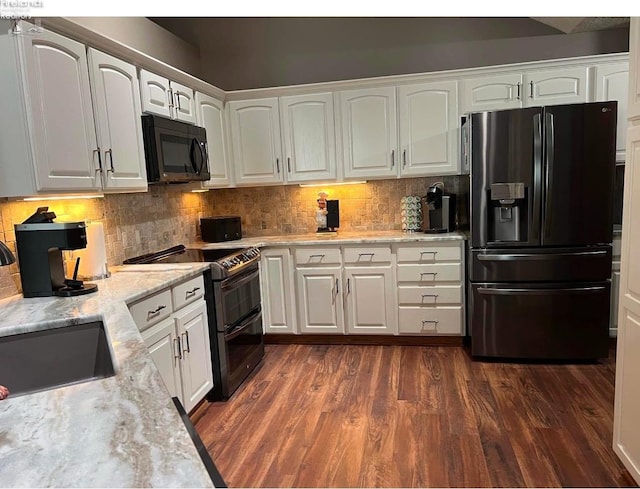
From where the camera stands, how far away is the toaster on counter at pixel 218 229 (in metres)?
3.81

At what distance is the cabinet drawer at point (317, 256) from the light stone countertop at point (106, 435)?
2331 mm

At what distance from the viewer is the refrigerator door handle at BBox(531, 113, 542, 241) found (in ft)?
9.67

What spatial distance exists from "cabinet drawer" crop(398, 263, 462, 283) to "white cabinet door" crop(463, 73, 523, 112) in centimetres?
123

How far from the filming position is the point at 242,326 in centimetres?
309

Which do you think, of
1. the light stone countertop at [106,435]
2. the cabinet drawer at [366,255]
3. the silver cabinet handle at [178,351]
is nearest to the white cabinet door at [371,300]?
the cabinet drawer at [366,255]

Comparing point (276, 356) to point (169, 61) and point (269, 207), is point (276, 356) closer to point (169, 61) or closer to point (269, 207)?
point (269, 207)

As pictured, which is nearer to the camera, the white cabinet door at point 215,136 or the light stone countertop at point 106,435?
the light stone countertop at point 106,435

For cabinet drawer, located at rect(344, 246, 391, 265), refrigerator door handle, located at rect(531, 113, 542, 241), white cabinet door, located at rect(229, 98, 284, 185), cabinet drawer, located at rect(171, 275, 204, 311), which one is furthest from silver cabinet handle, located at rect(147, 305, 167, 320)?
refrigerator door handle, located at rect(531, 113, 542, 241)

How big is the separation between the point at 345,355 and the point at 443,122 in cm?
199

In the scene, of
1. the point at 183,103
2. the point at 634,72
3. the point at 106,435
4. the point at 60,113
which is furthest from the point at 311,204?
the point at 106,435

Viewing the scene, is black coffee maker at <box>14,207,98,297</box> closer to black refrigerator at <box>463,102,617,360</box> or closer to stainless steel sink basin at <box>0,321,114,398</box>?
stainless steel sink basin at <box>0,321,114,398</box>

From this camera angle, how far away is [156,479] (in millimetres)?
679

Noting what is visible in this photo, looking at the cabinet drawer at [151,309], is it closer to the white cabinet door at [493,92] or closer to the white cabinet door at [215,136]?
the white cabinet door at [215,136]

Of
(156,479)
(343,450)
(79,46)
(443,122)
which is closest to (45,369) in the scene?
(156,479)
